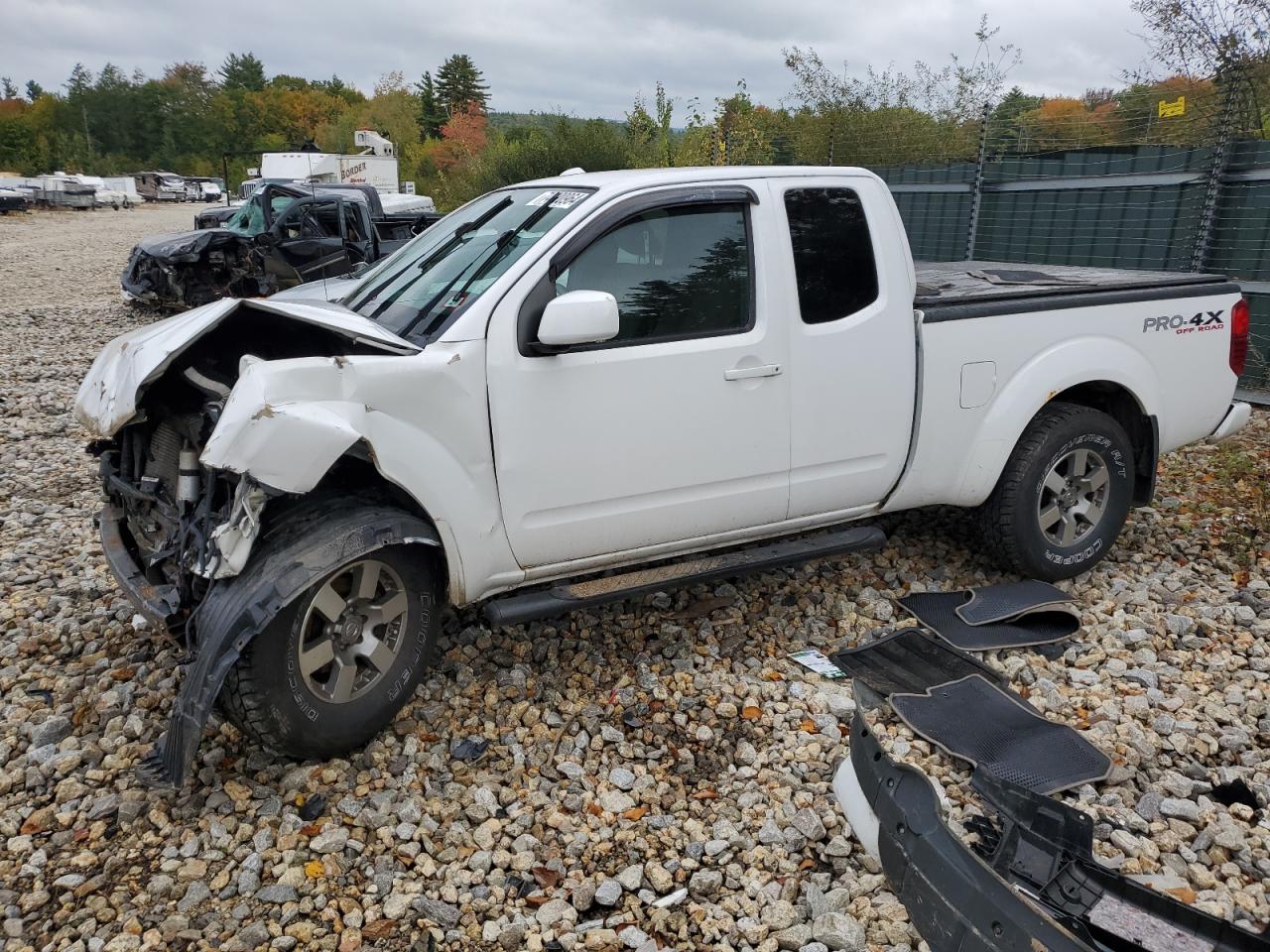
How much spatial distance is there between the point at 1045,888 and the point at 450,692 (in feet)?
7.36

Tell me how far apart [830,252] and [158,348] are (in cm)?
264

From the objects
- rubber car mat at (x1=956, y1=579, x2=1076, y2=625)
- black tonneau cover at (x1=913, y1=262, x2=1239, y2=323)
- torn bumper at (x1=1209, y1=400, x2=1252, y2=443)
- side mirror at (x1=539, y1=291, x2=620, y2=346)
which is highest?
side mirror at (x1=539, y1=291, x2=620, y2=346)

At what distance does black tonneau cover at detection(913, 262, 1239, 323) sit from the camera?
159 inches

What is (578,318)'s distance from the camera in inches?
120

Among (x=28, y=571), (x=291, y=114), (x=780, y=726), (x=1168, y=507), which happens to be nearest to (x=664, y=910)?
(x=780, y=726)

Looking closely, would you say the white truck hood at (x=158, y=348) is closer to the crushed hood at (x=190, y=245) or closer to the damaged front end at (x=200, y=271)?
the damaged front end at (x=200, y=271)

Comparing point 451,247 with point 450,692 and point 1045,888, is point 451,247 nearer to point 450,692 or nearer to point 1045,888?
point 450,692

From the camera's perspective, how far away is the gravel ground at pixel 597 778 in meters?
Result: 2.60

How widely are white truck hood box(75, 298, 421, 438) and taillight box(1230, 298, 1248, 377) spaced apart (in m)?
4.14

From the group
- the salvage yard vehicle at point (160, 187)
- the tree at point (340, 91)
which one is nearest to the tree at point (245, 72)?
the tree at point (340, 91)

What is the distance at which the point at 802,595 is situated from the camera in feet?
14.5

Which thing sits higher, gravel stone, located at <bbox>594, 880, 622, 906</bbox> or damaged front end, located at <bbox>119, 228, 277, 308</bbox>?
damaged front end, located at <bbox>119, 228, 277, 308</bbox>

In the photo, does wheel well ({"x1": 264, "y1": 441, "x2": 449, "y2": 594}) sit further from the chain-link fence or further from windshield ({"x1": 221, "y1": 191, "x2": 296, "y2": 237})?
windshield ({"x1": 221, "y1": 191, "x2": 296, "y2": 237})

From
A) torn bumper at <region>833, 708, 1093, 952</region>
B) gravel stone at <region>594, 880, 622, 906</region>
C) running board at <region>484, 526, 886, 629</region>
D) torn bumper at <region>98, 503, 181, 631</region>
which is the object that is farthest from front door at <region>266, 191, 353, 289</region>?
torn bumper at <region>833, 708, 1093, 952</region>
